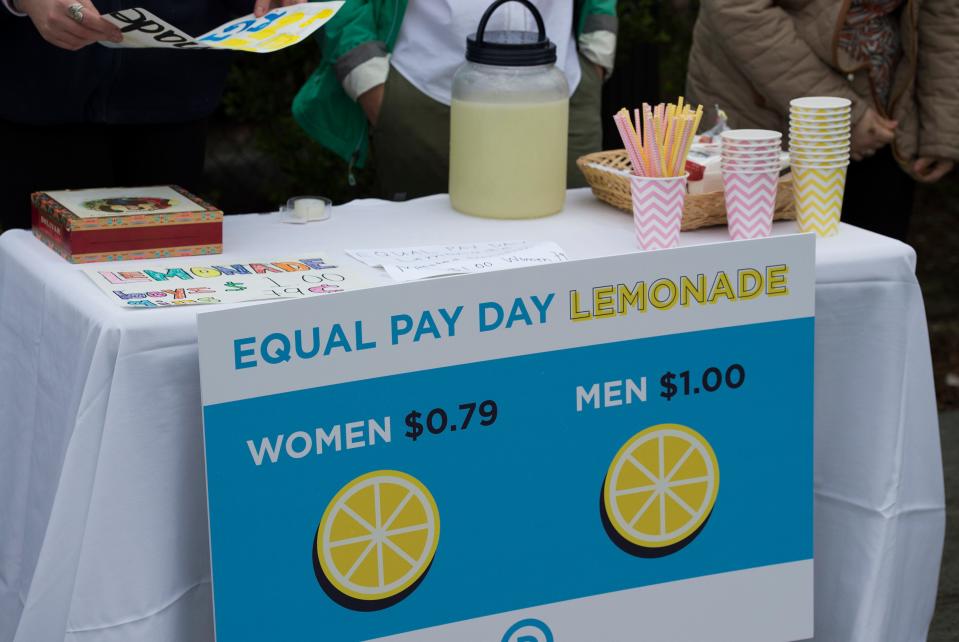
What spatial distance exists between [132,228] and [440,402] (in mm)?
503

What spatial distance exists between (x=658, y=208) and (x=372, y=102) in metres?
0.98

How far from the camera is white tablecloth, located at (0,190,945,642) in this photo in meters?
1.56

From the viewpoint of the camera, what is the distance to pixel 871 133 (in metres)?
2.85

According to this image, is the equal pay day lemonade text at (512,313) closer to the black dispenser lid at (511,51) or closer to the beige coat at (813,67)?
the black dispenser lid at (511,51)

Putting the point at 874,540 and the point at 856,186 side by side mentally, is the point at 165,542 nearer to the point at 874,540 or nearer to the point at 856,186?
the point at 874,540

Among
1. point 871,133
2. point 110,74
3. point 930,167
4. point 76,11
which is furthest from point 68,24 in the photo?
point 930,167

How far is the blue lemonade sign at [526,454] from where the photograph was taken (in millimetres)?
1560

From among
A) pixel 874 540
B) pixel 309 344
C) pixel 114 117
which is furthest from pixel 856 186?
pixel 309 344

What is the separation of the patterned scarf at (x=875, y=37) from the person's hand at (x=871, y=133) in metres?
0.07

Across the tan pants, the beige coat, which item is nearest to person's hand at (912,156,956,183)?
the beige coat

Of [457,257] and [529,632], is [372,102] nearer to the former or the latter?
[457,257]

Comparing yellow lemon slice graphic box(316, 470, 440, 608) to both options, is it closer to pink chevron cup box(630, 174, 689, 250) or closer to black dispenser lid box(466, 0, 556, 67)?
pink chevron cup box(630, 174, 689, 250)

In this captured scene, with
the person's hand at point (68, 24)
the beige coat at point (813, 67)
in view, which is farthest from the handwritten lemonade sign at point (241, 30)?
the beige coat at point (813, 67)

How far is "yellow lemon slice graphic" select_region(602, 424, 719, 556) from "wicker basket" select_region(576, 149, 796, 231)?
380 millimetres
